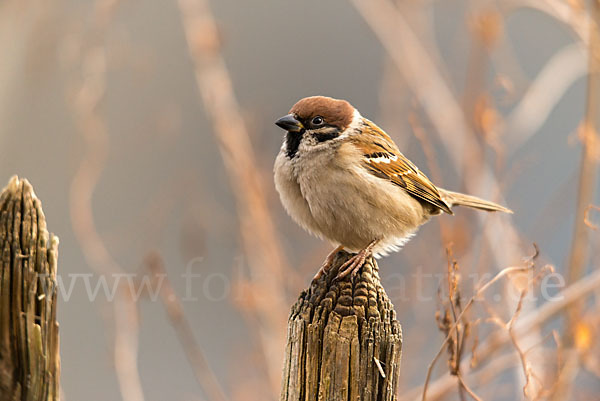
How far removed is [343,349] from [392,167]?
189cm

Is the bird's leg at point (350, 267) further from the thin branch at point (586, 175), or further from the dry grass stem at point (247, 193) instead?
the dry grass stem at point (247, 193)

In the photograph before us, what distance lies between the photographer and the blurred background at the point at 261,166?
329 centimetres

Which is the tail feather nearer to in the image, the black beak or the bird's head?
the bird's head

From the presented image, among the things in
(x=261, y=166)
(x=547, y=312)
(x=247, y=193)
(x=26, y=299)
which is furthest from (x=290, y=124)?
(x=26, y=299)

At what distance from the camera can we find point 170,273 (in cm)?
543

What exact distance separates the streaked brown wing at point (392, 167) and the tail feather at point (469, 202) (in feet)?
0.54

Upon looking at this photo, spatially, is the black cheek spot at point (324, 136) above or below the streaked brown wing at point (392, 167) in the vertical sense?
above

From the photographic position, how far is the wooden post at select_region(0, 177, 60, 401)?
1453 millimetres

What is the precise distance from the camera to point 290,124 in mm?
3080

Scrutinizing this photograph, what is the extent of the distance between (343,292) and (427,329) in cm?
272

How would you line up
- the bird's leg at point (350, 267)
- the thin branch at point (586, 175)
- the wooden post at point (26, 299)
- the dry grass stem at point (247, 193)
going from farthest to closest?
the dry grass stem at point (247, 193) → the thin branch at point (586, 175) → the bird's leg at point (350, 267) → the wooden post at point (26, 299)

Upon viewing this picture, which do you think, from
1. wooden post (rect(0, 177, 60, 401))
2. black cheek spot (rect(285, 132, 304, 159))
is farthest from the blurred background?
wooden post (rect(0, 177, 60, 401))

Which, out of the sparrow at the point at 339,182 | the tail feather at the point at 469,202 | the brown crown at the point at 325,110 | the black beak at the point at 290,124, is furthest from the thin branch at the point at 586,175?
the black beak at the point at 290,124

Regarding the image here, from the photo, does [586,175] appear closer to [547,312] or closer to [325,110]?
[547,312]
